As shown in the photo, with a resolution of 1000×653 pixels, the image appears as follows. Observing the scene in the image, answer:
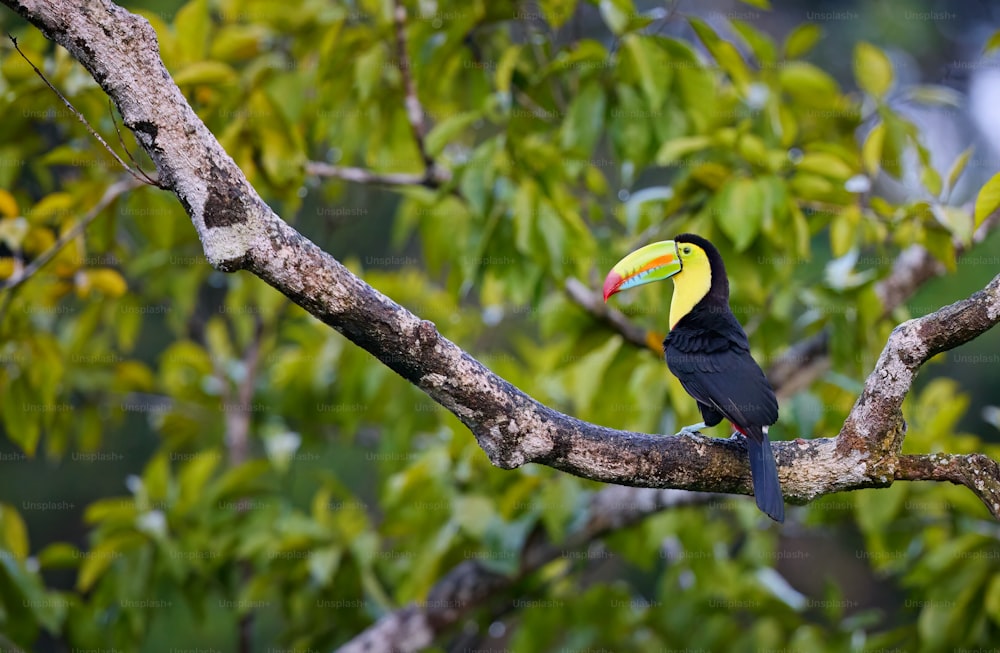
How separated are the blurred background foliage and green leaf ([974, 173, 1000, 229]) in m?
0.53

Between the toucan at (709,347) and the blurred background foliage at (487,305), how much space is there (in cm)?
25

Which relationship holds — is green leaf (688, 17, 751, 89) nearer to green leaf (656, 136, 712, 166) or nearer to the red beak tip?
green leaf (656, 136, 712, 166)

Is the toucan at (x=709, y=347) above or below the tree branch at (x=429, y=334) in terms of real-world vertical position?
below

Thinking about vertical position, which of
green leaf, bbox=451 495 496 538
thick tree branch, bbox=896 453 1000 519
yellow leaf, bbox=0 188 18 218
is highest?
yellow leaf, bbox=0 188 18 218

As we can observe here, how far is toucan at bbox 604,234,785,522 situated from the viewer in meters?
2.67

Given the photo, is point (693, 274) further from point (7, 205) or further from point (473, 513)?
point (7, 205)

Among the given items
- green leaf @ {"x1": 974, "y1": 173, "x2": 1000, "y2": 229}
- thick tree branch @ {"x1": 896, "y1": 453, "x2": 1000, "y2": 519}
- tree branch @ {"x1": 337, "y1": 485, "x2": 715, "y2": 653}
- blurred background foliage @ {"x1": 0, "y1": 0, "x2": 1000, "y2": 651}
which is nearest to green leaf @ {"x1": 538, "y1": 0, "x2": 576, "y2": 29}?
blurred background foliage @ {"x1": 0, "y1": 0, "x2": 1000, "y2": 651}

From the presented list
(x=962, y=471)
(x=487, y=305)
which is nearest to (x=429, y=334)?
(x=962, y=471)

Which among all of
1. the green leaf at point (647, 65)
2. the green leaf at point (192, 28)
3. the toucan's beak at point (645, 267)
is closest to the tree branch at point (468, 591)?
the toucan's beak at point (645, 267)

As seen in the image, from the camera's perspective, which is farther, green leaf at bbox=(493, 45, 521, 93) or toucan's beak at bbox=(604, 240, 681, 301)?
green leaf at bbox=(493, 45, 521, 93)

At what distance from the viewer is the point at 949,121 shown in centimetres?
972

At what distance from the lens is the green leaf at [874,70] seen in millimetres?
4039

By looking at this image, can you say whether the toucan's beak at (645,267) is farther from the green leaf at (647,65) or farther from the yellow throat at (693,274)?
the green leaf at (647,65)

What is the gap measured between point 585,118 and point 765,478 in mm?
1938
